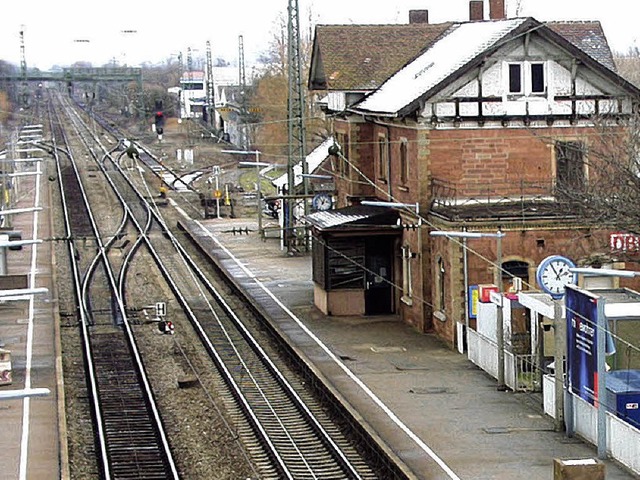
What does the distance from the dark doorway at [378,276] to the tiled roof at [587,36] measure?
7.90 m

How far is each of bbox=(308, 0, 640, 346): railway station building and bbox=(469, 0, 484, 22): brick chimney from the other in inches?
274

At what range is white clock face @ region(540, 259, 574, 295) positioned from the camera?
21.9 metres

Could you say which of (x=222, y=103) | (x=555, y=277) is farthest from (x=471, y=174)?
(x=222, y=103)

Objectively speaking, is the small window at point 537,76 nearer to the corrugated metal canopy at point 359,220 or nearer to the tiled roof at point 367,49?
the corrugated metal canopy at point 359,220

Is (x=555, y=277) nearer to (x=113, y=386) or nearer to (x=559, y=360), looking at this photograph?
(x=559, y=360)

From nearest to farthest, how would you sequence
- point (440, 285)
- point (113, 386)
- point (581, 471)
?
point (581, 471) → point (113, 386) → point (440, 285)

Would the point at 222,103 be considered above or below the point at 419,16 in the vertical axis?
below

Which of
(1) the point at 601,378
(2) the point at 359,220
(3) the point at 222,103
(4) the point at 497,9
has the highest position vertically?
(4) the point at 497,9

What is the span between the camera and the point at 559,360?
21312 mm

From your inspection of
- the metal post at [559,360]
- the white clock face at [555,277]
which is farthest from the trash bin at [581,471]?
the white clock face at [555,277]

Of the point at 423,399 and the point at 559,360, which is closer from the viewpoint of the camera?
the point at 559,360

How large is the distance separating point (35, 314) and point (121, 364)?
23.1 ft

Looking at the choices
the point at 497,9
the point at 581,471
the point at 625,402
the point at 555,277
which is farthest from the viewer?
the point at 497,9

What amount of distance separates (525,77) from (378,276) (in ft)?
21.6
